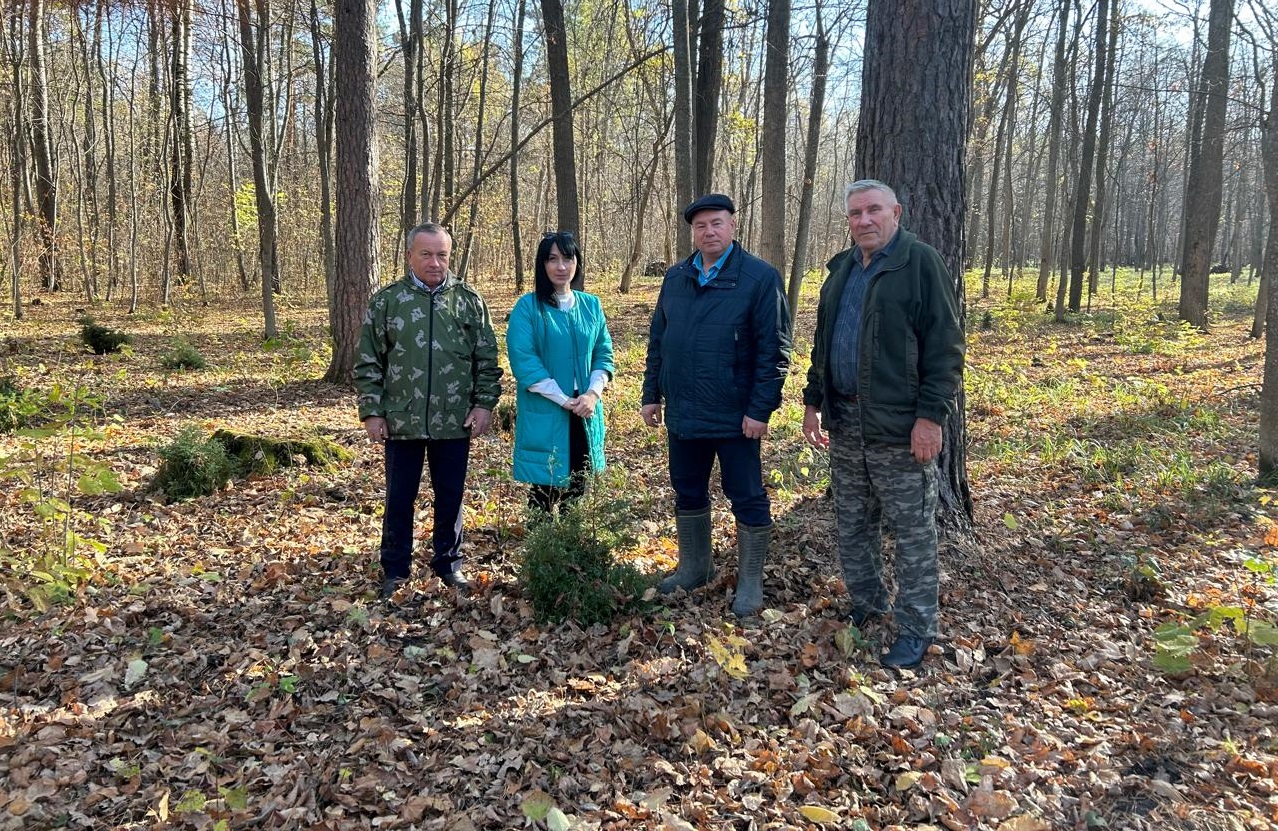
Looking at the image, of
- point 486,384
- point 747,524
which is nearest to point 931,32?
point 747,524

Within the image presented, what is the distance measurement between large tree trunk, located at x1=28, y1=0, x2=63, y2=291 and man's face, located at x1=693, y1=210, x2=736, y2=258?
18.4m

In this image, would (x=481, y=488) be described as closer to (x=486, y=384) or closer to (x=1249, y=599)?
(x=486, y=384)

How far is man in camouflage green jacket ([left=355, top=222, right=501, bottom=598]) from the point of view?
394 centimetres

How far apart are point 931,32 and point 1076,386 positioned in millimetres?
7437

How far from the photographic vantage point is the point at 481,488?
6148 millimetres

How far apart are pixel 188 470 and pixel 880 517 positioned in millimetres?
5208

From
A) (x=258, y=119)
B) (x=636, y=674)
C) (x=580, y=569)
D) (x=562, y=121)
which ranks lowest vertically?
(x=636, y=674)

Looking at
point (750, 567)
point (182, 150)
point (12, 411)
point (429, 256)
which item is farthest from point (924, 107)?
point (182, 150)

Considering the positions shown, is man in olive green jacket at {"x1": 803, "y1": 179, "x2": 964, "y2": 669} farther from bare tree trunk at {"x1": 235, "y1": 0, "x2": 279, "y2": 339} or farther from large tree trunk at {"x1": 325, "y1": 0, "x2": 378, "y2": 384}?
bare tree trunk at {"x1": 235, "y1": 0, "x2": 279, "y2": 339}

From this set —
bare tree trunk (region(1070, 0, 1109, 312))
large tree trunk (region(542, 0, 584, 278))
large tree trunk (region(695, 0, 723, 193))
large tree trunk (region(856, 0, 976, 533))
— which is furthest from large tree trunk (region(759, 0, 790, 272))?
bare tree trunk (region(1070, 0, 1109, 312))

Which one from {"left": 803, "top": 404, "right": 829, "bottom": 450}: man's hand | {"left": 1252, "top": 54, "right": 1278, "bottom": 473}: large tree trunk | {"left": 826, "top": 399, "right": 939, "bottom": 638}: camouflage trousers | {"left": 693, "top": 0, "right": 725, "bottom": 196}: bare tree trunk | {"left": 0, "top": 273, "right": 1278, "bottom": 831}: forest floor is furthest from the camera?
{"left": 693, "top": 0, "right": 725, "bottom": 196}: bare tree trunk

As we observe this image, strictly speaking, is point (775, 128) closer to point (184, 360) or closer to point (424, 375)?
point (424, 375)

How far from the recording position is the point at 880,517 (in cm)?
375

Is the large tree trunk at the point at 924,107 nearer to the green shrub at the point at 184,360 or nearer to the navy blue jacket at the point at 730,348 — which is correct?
the navy blue jacket at the point at 730,348
